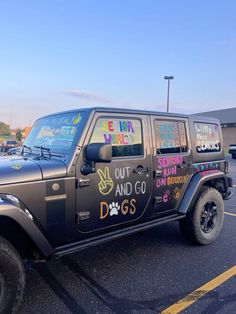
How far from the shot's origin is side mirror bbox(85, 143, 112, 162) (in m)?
2.85

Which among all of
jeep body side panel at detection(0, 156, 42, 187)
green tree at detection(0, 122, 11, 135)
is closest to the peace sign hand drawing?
jeep body side panel at detection(0, 156, 42, 187)

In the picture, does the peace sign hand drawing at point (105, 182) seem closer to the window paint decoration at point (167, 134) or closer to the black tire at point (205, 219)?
the window paint decoration at point (167, 134)

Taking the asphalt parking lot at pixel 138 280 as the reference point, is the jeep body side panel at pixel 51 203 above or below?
above

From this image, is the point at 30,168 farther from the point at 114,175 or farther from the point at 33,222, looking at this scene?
the point at 114,175

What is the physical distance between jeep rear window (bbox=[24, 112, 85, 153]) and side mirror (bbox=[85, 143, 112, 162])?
0.25m

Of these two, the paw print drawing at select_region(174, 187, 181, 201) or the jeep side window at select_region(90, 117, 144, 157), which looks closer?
the jeep side window at select_region(90, 117, 144, 157)

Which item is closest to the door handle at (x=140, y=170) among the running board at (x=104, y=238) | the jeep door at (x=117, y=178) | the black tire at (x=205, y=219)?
the jeep door at (x=117, y=178)

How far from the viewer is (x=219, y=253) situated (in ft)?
13.6

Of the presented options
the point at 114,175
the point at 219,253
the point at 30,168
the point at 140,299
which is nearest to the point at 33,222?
the point at 30,168

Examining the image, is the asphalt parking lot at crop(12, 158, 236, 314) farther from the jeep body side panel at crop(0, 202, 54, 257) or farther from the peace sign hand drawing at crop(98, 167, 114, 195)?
the peace sign hand drawing at crop(98, 167, 114, 195)

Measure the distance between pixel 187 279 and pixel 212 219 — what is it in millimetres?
1458

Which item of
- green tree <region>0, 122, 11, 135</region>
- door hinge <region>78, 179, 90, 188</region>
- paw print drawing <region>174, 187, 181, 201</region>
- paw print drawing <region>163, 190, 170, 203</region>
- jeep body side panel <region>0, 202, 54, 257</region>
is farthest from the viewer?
green tree <region>0, 122, 11, 135</region>

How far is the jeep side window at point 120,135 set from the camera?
10.8 feet

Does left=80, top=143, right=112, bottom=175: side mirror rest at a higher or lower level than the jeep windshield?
lower
